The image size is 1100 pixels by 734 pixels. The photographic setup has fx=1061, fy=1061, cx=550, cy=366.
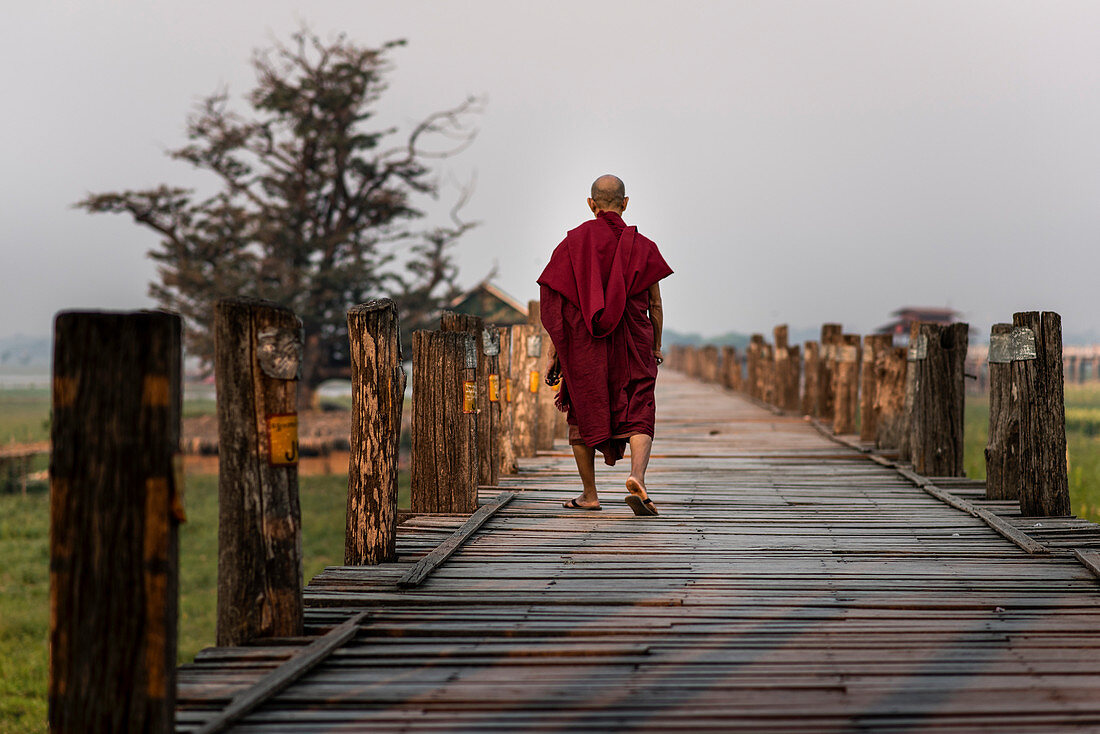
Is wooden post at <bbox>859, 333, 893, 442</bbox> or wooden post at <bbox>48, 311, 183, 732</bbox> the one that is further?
wooden post at <bbox>859, 333, 893, 442</bbox>

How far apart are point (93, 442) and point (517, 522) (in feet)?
11.2

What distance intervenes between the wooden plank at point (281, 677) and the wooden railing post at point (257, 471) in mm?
188

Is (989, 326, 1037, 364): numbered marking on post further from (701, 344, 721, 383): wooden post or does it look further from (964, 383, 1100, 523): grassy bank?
(701, 344, 721, 383): wooden post

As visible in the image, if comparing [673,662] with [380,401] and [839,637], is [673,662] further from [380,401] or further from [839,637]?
[380,401]

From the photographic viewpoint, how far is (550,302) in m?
5.77

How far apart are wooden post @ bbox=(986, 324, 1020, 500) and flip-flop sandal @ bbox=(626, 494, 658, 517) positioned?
190cm

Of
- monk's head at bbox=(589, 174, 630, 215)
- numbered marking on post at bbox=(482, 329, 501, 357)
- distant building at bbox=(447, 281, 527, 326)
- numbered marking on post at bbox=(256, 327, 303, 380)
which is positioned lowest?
numbered marking on post at bbox=(256, 327, 303, 380)

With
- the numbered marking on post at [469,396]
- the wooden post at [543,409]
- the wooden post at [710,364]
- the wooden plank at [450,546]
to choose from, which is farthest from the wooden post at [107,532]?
the wooden post at [710,364]

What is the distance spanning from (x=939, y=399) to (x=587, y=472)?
2750 mm

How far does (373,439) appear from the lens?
4449mm

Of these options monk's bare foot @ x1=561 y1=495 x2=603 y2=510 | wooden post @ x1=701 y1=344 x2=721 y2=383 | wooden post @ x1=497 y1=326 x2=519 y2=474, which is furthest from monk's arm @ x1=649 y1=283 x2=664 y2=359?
wooden post @ x1=701 y1=344 x2=721 y2=383

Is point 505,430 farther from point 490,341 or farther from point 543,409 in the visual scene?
point 543,409

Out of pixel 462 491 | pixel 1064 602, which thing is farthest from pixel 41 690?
pixel 1064 602

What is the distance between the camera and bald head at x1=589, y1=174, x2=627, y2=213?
582 cm
